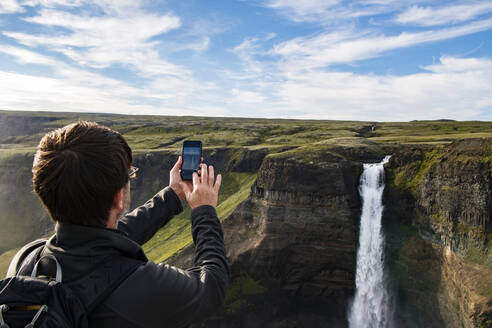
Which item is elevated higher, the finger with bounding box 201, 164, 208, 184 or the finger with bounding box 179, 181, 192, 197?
the finger with bounding box 201, 164, 208, 184

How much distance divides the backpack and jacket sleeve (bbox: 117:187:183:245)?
1.73 meters

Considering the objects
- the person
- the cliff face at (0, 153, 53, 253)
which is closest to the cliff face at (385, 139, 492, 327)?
the person

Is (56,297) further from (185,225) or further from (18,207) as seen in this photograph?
(18,207)

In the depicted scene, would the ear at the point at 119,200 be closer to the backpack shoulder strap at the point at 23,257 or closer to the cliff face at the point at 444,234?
the backpack shoulder strap at the point at 23,257

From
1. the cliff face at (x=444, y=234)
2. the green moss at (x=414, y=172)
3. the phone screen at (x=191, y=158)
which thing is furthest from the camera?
the green moss at (x=414, y=172)

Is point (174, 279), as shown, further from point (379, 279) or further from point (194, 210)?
point (379, 279)

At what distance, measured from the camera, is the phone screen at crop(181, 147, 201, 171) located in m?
5.42

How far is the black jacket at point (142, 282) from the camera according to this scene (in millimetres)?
2963

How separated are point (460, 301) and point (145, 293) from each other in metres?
49.6

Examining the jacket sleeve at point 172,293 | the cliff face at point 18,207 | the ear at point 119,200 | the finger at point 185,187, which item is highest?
the ear at point 119,200

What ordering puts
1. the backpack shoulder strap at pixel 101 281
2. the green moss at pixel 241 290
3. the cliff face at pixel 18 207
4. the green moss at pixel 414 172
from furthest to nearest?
1. the cliff face at pixel 18 207
2. the green moss at pixel 241 290
3. the green moss at pixel 414 172
4. the backpack shoulder strap at pixel 101 281

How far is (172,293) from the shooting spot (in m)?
3.11

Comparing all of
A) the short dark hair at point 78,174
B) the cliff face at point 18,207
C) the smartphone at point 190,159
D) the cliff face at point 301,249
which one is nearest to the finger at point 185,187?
the smartphone at point 190,159

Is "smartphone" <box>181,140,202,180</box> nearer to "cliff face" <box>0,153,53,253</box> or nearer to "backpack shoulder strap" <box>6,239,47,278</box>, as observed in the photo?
"backpack shoulder strap" <box>6,239,47,278</box>
